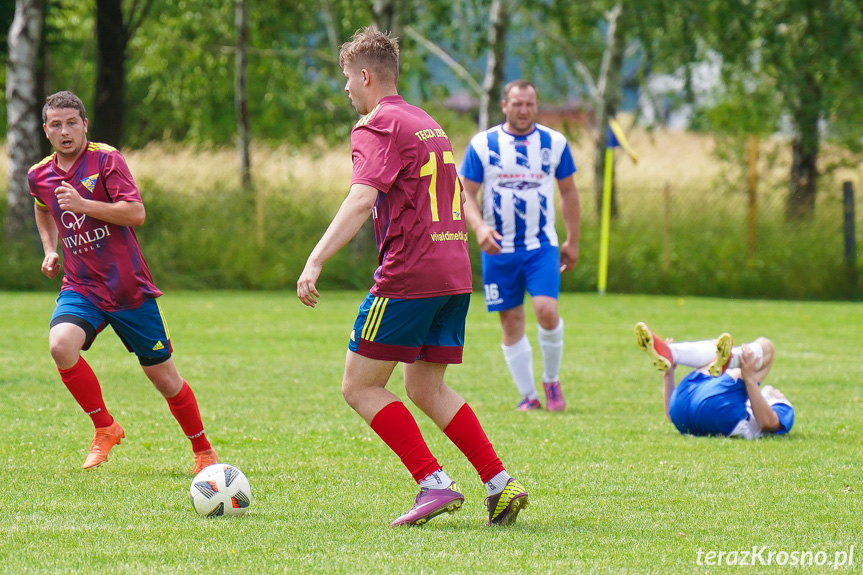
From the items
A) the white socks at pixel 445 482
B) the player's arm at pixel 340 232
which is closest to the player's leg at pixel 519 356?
the white socks at pixel 445 482

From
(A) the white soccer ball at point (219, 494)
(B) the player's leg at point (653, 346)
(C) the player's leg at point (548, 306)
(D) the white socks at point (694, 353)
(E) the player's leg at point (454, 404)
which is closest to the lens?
(E) the player's leg at point (454, 404)

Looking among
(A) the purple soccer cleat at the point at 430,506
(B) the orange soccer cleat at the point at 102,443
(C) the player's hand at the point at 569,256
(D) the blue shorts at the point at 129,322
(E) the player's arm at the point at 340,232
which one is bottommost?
(B) the orange soccer cleat at the point at 102,443

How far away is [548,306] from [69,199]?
12.4 ft

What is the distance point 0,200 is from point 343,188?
6.21 meters

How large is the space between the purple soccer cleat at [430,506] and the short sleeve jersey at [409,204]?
2.70 ft

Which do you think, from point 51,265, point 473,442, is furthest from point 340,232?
point 51,265

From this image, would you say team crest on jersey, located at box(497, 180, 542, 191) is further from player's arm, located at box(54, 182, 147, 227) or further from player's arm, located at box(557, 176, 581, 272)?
player's arm, located at box(54, 182, 147, 227)

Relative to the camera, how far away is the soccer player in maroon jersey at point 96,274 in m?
5.70

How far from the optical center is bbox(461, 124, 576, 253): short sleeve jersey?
8086 mm

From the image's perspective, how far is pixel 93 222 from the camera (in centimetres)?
575

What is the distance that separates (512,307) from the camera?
8203 millimetres

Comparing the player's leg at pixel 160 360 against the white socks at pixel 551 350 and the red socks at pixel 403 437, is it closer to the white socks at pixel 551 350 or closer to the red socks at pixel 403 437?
the red socks at pixel 403 437

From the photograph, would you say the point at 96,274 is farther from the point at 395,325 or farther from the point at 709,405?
the point at 709,405

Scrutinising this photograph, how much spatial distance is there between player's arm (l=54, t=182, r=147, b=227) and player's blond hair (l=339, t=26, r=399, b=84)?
5.37 ft
